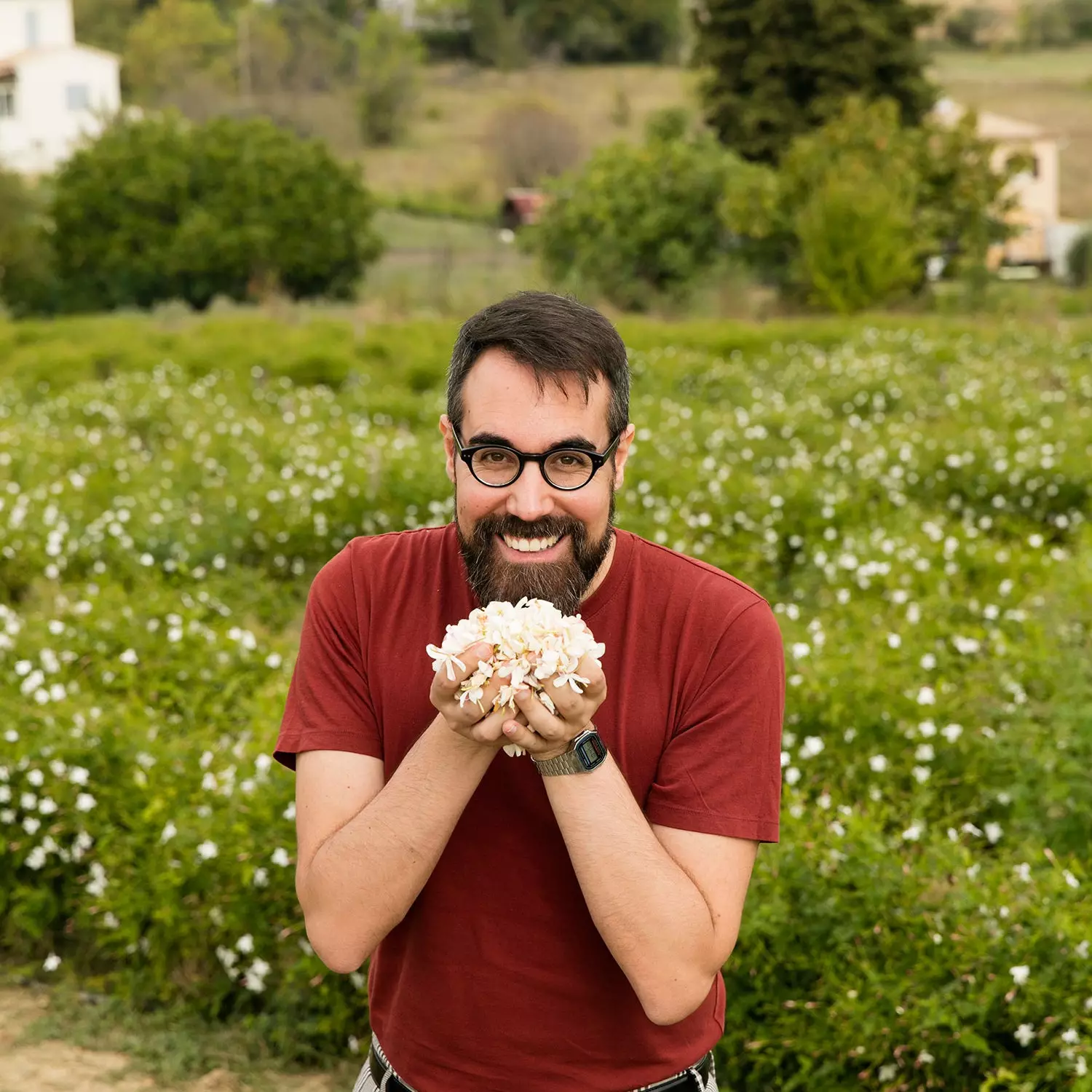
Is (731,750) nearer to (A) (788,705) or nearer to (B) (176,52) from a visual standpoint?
(A) (788,705)

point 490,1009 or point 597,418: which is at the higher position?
point 597,418

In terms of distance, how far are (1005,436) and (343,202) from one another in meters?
23.5

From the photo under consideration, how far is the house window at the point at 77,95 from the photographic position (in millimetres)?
62188

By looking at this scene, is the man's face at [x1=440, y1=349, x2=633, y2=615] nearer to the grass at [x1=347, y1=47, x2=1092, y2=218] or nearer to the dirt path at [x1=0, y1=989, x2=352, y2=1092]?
the dirt path at [x1=0, y1=989, x2=352, y2=1092]

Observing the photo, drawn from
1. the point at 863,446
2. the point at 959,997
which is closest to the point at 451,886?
the point at 959,997

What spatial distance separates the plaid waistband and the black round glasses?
3.02 ft

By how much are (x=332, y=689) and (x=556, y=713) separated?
44 cm

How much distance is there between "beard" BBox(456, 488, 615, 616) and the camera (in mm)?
2191

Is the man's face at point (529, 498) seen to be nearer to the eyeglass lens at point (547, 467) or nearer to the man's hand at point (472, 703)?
the eyeglass lens at point (547, 467)

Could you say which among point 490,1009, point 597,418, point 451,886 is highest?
point 597,418

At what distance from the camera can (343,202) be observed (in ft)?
103

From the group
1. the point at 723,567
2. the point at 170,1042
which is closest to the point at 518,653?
the point at 170,1042

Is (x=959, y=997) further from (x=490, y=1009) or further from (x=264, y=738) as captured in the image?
(x=264, y=738)

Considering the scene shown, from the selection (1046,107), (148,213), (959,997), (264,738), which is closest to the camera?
(959,997)
